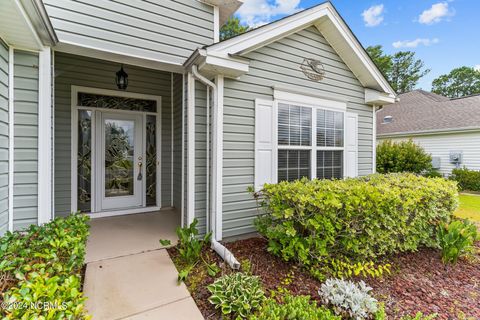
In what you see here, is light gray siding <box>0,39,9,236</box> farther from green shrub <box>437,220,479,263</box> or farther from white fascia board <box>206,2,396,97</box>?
green shrub <box>437,220,479,263</box>

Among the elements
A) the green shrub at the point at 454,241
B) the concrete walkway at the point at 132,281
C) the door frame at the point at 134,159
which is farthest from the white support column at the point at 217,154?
the green shrub at the point at 454,241

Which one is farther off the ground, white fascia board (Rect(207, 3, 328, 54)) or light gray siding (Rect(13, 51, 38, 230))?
white fascia board (Rect(207, 3, 328, 54))

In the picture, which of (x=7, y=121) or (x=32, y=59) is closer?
(x=7, y=121)

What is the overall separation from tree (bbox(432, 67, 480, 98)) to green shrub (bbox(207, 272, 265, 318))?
128ft

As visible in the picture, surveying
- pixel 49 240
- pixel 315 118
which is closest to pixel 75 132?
pixel 49 240

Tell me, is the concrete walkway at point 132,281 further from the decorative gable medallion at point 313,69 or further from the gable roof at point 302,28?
the decorative gable medallion at point 313,69

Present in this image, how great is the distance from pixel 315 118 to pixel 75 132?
4818mm

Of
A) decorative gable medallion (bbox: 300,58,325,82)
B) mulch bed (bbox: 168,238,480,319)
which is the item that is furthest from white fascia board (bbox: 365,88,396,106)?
mulch bed (bbox: 168,238,480,319)

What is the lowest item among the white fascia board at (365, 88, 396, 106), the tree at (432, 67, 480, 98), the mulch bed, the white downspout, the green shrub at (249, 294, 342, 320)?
the mulch bed

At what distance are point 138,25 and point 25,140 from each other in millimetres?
2111

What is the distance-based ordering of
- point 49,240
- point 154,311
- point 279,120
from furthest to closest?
point 279,120 < point 154,311 < point 49,240

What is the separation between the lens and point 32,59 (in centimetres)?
283

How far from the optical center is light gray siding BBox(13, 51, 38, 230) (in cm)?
276

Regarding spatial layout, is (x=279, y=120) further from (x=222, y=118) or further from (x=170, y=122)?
(x=170, y=122)
